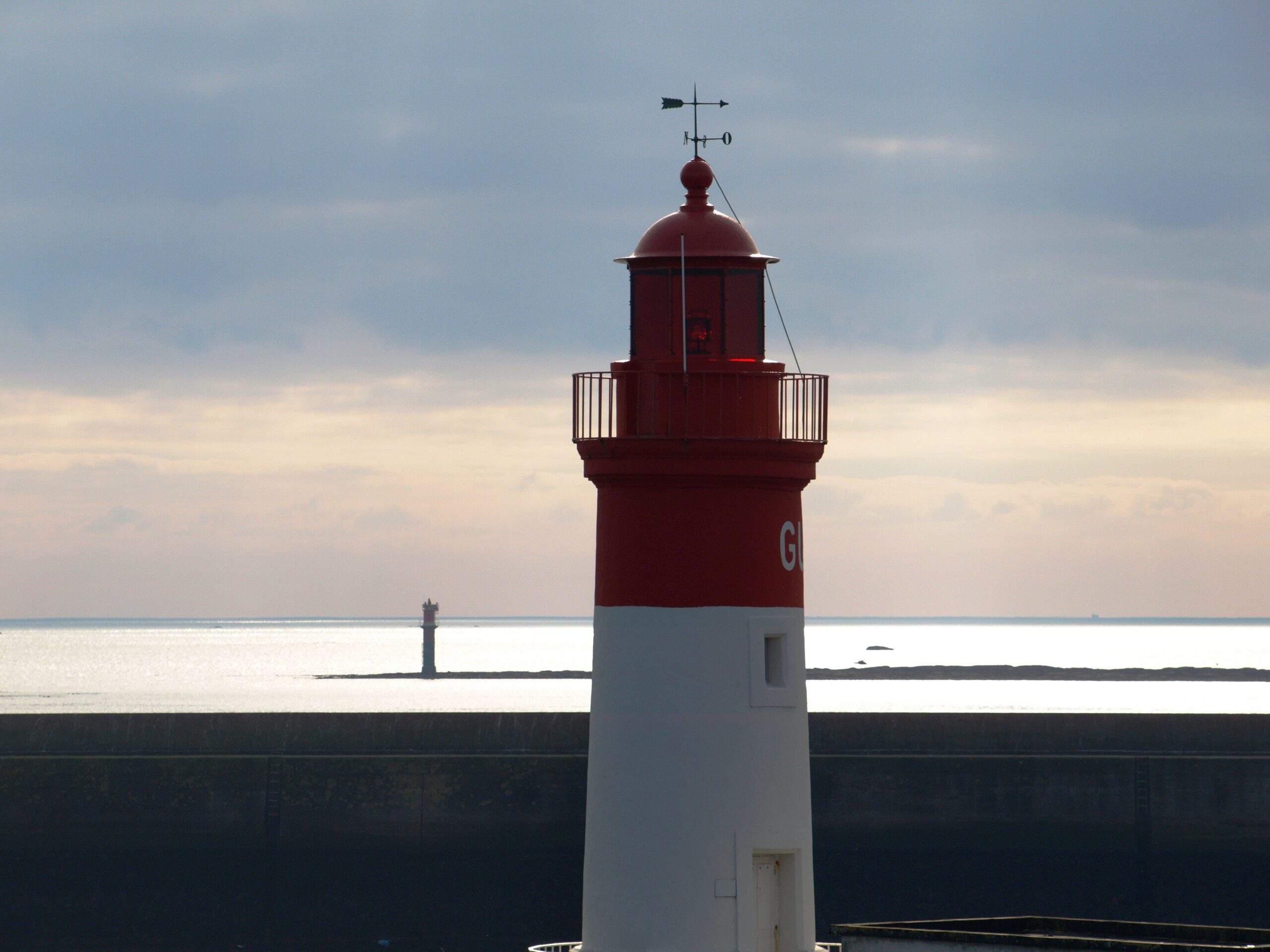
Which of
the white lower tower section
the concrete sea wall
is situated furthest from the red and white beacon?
the concrete sea wall

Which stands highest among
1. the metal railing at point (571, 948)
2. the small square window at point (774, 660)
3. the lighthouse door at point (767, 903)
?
the small square window at point (774, 660)

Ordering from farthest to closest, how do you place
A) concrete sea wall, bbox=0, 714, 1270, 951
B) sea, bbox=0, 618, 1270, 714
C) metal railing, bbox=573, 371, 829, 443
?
1. sea, bbox=0, 618, 1270, 714
2. concrete sea wall, bbox=0, 714, 1270, 951
3. metal railing, bbox=573, 371, 829, 443

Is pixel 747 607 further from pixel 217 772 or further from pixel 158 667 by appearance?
pixel 158 667

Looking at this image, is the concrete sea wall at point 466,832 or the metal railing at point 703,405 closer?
the metal railing at point 703,405

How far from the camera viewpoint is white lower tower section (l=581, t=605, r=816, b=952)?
32.2 feet

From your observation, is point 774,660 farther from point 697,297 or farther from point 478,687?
point 478,687

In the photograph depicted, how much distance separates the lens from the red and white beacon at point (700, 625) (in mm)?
9820

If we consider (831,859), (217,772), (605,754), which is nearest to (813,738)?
(831,859)

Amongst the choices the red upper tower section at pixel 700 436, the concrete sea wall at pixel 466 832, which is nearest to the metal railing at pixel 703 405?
the red upper tower section at pixel 700 436

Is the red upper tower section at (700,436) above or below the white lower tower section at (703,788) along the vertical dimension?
above

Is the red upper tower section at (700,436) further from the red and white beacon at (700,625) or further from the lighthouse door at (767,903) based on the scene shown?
the lighthouse door at (767,903)

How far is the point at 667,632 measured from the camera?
9.93 meters

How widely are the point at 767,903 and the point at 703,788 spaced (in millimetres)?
767

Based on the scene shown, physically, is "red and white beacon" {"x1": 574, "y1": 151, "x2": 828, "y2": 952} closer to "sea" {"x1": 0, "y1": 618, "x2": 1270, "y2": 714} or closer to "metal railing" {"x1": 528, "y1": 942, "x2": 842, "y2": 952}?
"metal railing" {"x1": 528, "y1": 942, "x2": 842, "y2": 952}
